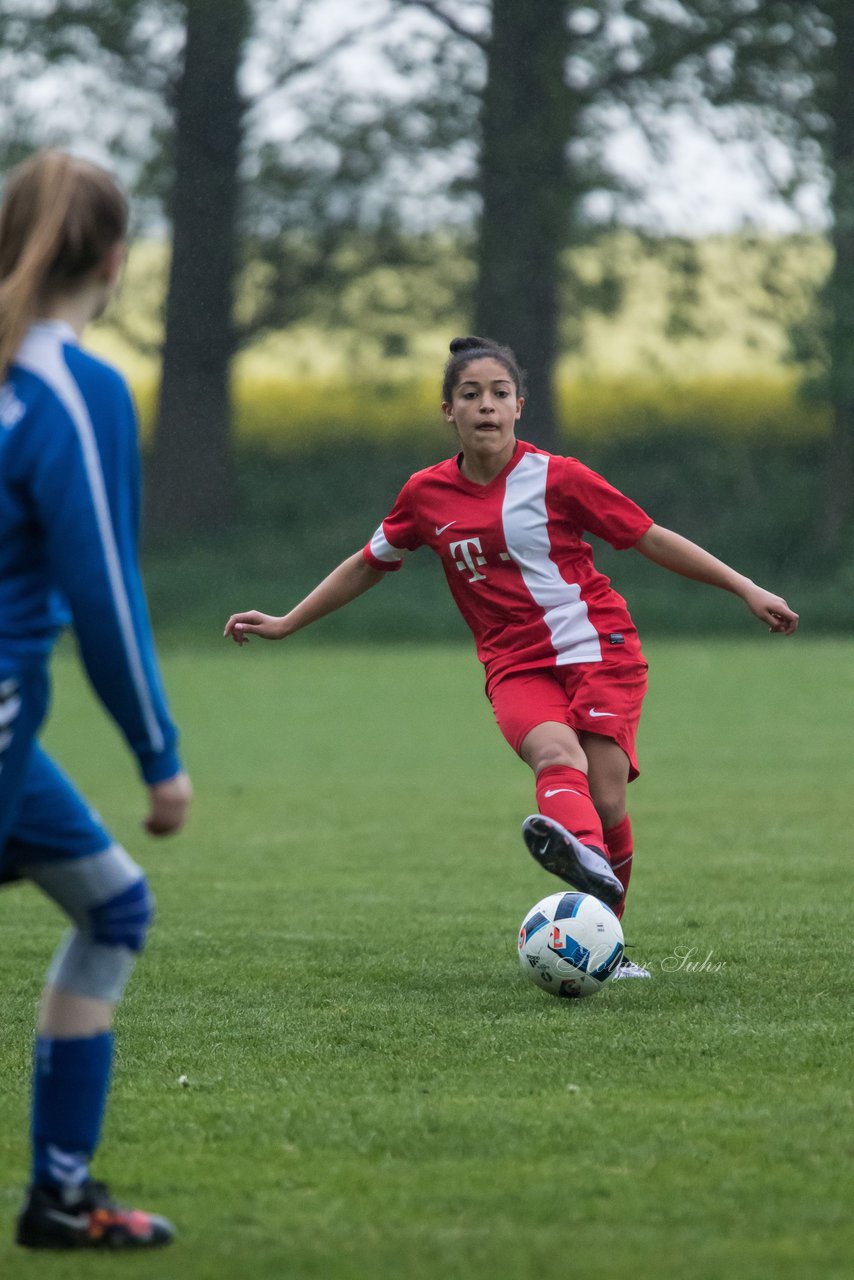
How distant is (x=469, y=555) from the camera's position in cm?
602

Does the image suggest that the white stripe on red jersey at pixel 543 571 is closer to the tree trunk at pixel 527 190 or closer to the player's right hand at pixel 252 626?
the player's right hand at pixel 252 626

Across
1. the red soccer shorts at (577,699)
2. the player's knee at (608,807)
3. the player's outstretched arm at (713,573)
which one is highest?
the player's outstretched arm at (713,573)

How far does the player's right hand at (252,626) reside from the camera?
18.5 feet

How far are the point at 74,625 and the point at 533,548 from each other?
300 centimetres

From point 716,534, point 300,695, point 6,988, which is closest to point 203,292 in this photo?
point 716,534

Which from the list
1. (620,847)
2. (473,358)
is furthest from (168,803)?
(620,847)

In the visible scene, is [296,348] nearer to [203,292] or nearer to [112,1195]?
[203,292]

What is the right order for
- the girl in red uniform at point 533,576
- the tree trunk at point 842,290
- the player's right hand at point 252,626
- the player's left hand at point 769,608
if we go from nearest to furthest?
the player's left hand at point 769,608
the player's right hand at point 252,626
the girl in red uniform at point 533,576
the tree trunk at point 842,290

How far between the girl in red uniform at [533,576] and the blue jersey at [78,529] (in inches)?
103

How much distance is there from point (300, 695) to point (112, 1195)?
53.9 feet

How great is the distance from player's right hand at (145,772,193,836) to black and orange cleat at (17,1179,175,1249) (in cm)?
68

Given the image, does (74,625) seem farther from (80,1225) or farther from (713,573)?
(713,573)

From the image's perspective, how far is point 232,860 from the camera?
9.64 meters

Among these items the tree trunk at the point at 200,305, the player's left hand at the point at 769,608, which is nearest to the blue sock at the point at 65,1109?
the player's left hand at the point at 769,608
